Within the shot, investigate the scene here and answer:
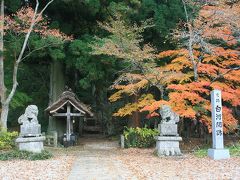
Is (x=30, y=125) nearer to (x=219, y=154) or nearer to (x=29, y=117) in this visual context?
(x=29, y=117)

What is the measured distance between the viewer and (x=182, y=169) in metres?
9.93

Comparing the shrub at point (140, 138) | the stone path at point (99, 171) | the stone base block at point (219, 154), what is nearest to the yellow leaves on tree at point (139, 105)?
the shrub at point (140, 138)

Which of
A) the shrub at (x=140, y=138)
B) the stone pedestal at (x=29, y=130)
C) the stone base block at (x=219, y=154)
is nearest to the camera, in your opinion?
the stone base block at (x=219, y=154)

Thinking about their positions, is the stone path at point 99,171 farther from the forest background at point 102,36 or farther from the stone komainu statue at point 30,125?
the forest background at point 102,36

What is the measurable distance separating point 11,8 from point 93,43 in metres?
4.37

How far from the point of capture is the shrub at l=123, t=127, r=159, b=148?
16828 mm

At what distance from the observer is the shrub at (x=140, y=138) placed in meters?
16.8

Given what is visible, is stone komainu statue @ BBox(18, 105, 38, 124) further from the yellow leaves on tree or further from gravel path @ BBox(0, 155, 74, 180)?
the yellow leaves on tree

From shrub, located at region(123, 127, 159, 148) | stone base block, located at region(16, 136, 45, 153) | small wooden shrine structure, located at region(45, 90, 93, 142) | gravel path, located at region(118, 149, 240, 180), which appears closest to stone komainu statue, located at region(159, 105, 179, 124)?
gravel path, located at region(118, 149, 240, 180)

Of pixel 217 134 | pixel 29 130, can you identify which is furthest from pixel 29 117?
pixel 217 134

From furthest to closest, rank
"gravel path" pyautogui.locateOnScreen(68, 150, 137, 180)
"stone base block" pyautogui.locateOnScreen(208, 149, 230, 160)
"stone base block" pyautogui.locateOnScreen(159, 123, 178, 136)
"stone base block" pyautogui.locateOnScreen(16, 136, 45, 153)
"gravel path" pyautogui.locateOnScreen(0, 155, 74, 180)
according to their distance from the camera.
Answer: "stone base block" pyautogui.locateOnScreen(159, 123, 178, 136) → "stone base block" pyautogui.locateOnScreen(16, 136, 45, 153) → "stone base block" pyautogui.locateOnScreen(208, 149, 230, 160) → "gravel path" pyautogui.locateOnScreen(0, 155, 74, 180) → "gravel path" pyautogui.locateOnScreen(68, 150, 137, 180)

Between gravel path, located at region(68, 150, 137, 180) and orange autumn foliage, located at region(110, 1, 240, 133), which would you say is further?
orange autumn foliage, located at region(110, 1, 240, 133)

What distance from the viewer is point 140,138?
16906 mm

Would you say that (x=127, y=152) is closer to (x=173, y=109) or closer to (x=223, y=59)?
(x=173, y=109)
